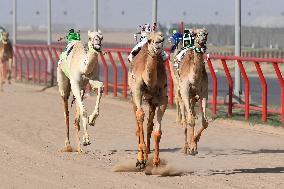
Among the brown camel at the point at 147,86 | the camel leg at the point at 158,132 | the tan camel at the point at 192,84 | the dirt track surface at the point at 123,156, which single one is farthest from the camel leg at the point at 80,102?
the camel leg at the point at 158,132

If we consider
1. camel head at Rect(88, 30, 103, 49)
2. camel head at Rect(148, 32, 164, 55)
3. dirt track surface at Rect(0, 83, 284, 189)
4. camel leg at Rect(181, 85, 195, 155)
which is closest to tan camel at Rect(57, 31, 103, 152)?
camel head at Rect(88, 30, 103, 49)

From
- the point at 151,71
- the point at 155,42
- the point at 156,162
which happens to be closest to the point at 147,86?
the point at 151,71

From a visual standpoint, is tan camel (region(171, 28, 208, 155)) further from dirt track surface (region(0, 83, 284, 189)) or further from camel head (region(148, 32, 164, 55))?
camel head (region(148, 32, 164, 55))

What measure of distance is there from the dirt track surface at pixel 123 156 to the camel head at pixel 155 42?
1.41m

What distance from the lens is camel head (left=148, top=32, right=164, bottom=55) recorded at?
1115cm

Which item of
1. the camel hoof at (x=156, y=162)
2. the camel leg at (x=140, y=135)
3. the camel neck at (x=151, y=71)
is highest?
the camel neck at (x=151, y=71)

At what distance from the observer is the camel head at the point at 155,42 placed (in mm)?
11148

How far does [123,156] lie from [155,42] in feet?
8.23

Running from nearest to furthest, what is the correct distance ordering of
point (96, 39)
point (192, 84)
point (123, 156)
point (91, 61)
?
point (96, 39) → point (123, 156) → point (91, 61) → point (192, 84)

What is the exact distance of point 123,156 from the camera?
1319 centimetres

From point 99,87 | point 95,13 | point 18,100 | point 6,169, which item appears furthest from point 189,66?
point 95,13

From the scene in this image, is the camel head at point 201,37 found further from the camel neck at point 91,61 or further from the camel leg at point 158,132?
the camel neck at point 91,61

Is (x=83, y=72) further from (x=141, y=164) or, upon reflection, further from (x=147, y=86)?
(x=141, y=164)

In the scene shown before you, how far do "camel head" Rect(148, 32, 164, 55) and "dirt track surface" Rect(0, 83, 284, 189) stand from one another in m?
1.41
